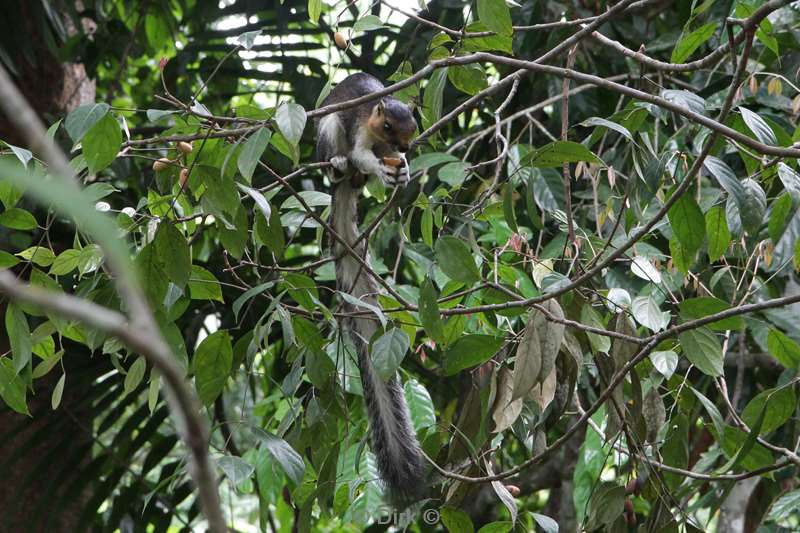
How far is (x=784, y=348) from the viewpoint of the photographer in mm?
1911

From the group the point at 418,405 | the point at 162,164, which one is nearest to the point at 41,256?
the point at 162,164

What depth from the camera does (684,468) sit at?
6.59ft

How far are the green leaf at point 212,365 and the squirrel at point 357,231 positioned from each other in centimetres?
33

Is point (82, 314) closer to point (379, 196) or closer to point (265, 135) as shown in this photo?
point (265, 135)

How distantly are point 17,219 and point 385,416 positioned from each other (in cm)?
92

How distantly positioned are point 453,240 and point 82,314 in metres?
1.37

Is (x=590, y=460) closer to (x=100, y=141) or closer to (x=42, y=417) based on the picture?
(x=100, y=141)

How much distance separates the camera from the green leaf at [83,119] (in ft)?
4.99

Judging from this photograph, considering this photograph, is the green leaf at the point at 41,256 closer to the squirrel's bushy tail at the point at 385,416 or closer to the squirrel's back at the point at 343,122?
the squirrel's bushy tail at the point at 385,416

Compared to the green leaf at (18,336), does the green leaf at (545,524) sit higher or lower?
lower

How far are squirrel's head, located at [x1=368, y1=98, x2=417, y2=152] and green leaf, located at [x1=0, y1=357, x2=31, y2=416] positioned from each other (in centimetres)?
136

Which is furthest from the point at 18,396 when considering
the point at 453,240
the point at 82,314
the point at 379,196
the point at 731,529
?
the point at 731,529

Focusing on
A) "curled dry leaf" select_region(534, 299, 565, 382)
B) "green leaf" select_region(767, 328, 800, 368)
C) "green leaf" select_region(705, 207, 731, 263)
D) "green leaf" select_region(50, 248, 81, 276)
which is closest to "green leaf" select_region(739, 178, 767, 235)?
"green leaf" select_region(705, 207, 731, 263)

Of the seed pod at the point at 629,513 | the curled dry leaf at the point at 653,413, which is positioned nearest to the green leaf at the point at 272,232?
the curled dry leaf at the point at 653,413
